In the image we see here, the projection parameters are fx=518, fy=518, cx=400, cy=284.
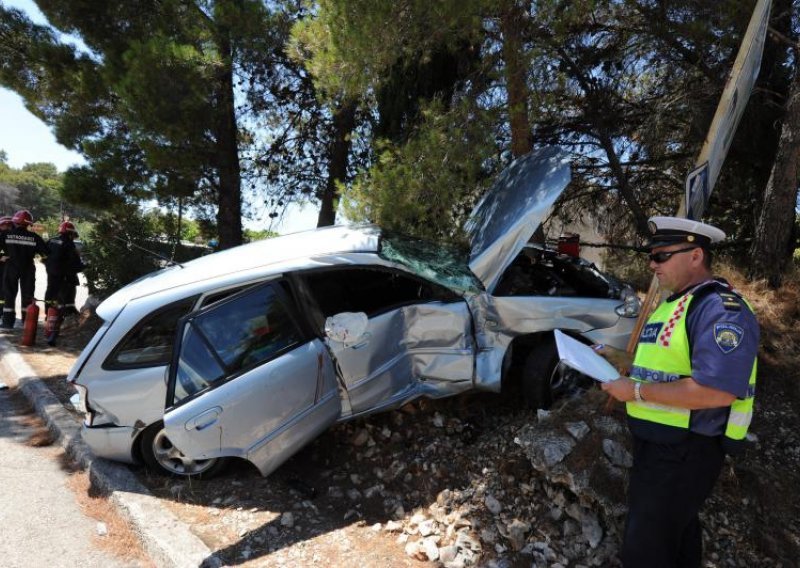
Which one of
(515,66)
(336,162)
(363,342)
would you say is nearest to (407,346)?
(363,342)

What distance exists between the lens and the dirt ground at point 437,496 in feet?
9.23

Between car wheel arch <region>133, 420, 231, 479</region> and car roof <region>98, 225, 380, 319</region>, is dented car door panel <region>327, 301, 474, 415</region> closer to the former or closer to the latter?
car roof <region>98, 225, 380, 319</region>

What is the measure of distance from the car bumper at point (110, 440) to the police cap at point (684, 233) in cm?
343

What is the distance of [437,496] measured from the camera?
3.29 meters

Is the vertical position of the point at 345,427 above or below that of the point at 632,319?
below

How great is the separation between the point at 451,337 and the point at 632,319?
1480 mm

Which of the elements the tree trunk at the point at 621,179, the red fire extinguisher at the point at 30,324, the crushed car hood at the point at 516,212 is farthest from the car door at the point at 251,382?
the tree trunk at the point at 621,179

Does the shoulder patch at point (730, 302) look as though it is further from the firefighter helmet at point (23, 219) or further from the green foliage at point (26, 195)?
the green foliage at point (26, 195)

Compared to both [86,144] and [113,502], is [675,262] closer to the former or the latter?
[113,502]

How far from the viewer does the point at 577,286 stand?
463cm

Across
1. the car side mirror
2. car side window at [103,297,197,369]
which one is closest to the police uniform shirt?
the car side mirror

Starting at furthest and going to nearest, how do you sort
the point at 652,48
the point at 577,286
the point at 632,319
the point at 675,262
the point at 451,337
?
the point at 652,48, the point at 577,286, the point at 632,319, the point at 451,337, the point at 675,262

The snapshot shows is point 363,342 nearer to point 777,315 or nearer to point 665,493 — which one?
point 665,493

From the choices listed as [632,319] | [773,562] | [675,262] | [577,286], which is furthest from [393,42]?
[773,562]
